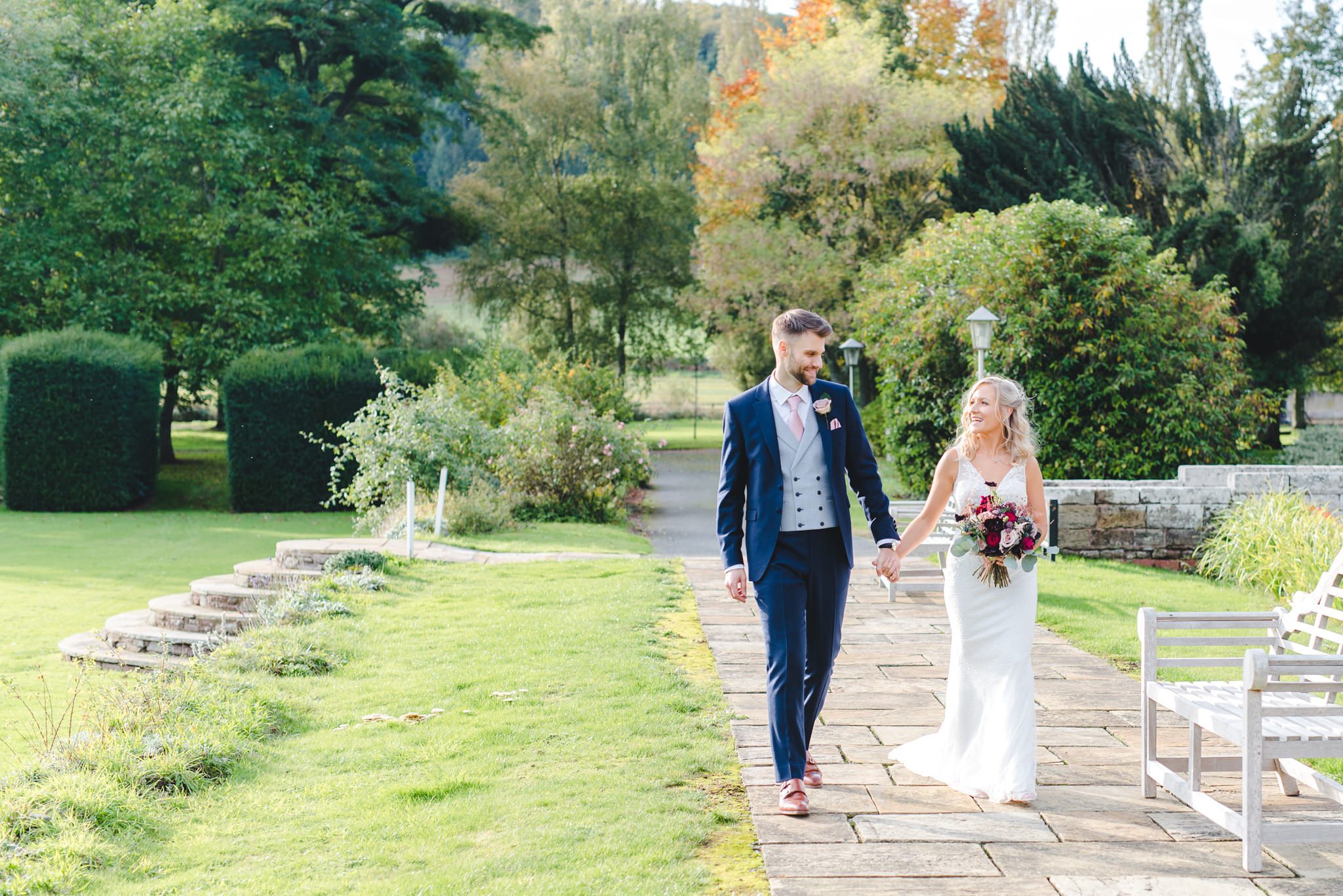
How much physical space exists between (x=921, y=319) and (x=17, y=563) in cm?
1292

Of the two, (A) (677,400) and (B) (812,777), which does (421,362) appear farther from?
(A) (677,400)

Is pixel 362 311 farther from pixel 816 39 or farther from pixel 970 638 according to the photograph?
pixel 970 638

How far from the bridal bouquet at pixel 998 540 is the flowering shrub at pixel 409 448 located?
37.0ft

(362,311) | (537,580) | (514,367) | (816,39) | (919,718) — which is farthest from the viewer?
(816,39)

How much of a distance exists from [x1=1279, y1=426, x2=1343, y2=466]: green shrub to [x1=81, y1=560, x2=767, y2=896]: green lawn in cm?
1682

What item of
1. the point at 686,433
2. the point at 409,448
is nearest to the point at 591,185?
the point at 686,433

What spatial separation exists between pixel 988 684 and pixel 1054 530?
7.71 metres

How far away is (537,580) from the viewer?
32.9 ft

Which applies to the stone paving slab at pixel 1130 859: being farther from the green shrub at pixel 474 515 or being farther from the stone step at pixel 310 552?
the green shrub at pixel 474 515

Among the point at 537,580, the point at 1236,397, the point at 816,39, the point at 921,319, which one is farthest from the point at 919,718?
the point at 816,39

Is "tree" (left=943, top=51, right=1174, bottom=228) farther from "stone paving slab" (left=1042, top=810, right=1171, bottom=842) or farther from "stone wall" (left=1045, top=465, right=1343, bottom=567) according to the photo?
"stone paving slab" (left=1042, top=810, right=1171, bottom=842)

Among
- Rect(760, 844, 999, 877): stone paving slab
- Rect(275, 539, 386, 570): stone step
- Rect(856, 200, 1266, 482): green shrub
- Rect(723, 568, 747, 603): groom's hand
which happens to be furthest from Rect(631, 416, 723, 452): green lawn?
Rect(760, 844, 999, 877): stone paving slab

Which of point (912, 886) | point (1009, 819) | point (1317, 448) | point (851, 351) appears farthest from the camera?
point (851, 351)

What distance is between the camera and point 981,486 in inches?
178
